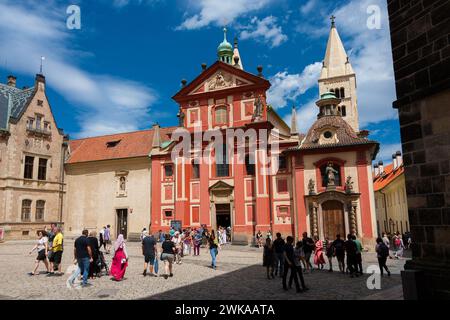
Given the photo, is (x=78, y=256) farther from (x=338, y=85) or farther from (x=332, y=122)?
(x=338, y=85)

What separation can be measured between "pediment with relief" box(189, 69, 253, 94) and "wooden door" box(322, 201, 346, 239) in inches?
501

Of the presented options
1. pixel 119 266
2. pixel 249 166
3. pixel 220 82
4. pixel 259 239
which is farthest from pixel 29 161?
pixel 119 266

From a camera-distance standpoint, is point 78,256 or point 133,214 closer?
point 78,256

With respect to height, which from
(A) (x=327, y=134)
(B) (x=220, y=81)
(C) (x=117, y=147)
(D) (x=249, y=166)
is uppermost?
(B) (x=220, y=81)

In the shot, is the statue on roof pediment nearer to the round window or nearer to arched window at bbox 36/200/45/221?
the round window

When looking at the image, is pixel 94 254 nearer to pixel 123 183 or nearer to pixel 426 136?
pixel 426 136

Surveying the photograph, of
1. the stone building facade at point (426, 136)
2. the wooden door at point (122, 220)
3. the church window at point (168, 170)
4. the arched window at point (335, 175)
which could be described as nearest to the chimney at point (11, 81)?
the wooden door at point (122, 220)

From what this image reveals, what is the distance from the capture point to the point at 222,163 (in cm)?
3183

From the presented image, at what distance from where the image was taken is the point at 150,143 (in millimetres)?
37938

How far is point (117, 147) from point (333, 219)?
24.0m

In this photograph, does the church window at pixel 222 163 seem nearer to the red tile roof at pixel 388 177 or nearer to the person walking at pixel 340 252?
the person walking at pixel 340 252

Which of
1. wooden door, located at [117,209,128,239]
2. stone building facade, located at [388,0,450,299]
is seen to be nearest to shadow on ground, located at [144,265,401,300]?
stone building facade, located at [388,0,450,299]

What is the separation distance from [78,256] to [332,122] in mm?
23444
